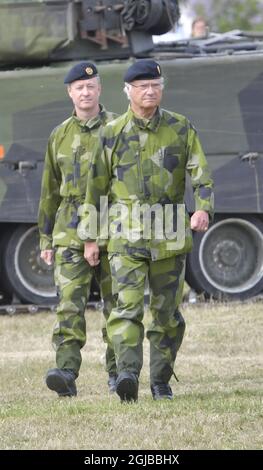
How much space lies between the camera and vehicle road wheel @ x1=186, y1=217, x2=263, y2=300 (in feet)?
49.8

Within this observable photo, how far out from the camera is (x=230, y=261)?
15.3 m

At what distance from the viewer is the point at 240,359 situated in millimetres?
11719

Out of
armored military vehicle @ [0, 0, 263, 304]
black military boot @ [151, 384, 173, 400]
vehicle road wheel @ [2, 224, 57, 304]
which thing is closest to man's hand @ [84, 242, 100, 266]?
black military boot @ [151, 384, 173, 400]

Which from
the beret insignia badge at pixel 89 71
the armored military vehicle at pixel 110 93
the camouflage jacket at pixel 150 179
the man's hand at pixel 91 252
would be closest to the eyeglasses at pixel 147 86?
the camouflage jacket at pixel 150 179

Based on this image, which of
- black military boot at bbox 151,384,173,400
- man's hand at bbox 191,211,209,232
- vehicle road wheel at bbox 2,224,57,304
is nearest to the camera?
man's hand at bbox 191,211,209,232

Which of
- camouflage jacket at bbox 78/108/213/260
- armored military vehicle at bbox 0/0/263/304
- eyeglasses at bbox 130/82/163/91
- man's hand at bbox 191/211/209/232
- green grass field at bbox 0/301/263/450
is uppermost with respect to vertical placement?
armored military vehicle at bbox 0/0/263/304

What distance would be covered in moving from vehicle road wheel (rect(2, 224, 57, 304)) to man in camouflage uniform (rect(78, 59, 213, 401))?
20.3 ft

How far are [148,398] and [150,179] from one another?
1.39 m

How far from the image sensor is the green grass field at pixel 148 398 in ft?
24.7

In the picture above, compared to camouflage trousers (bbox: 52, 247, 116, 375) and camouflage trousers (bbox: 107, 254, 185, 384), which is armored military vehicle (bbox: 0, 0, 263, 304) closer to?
camouflage trousers (bbox: 52, 247, 116, 375)

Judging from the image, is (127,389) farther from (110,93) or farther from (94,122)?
(110,93)

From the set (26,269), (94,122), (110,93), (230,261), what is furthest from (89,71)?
(230,261)

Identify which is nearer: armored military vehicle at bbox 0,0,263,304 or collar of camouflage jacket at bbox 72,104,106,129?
collar of camouflage jacket at bbox 72,104,106,129

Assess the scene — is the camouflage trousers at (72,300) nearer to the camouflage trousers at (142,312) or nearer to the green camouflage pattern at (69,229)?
the green camouflage pattern at (69,229)
